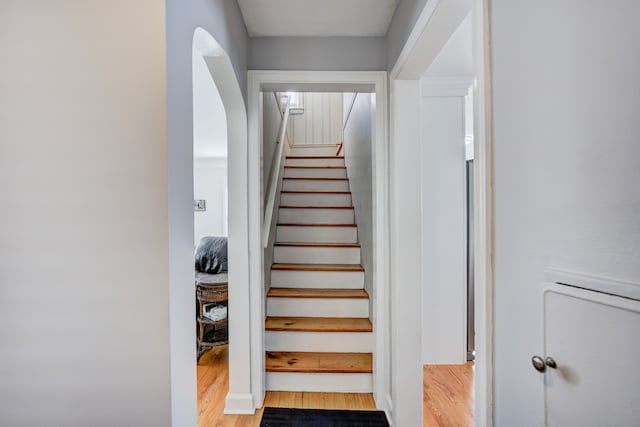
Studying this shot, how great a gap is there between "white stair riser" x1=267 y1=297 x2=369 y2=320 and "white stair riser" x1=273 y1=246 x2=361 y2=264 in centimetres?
55

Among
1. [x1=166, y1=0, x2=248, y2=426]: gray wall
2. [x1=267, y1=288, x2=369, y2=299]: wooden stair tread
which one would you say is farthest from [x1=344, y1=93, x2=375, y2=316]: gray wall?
[x1=166, y1=0, x2=248, y2=426]: gray wall

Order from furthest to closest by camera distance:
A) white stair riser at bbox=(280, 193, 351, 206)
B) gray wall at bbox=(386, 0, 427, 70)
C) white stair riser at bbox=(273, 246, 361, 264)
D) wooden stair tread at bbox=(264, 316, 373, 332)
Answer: white stair riser at bbox=(280, 193, 351, 206) < white stair riser at bbox=(273, 246, 361, 264) < wooden stair tread at bbox=(264, 316, 373, 332) < gray wall at bbox=(386, 0, 427, 70)

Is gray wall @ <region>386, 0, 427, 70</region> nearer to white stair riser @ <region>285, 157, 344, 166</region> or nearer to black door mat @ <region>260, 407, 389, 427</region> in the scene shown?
black door mat @ <region>260, 407, 389, 427</region>

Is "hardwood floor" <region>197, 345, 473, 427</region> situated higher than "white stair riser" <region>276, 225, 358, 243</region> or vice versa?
"white stair riser" <region>276, 225, 358, 243</region>

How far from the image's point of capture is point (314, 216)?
12.3ft

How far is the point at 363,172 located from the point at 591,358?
2484mm

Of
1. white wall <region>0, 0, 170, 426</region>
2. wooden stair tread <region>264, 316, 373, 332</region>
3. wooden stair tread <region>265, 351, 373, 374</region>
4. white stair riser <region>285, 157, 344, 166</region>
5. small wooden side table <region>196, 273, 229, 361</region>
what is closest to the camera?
white wall <region>0, 0, 170, 426</region>

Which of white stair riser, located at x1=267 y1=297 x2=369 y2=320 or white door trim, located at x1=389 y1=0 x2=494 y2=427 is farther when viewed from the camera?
white stair riser, located at x1=267 y1=297 x2=369 y2=320

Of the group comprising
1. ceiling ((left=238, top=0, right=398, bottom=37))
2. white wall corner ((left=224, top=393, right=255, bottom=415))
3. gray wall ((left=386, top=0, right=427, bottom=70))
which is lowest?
white wall corner ((left=224, top=393, right=255, bottom=415))

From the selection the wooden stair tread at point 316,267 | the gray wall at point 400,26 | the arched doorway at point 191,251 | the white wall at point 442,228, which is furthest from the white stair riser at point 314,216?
the gray wall at point 400,26

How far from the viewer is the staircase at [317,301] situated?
236cm

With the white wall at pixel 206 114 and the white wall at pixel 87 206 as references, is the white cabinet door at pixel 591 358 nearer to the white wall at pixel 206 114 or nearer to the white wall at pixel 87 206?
the white wall at pixel 87 206

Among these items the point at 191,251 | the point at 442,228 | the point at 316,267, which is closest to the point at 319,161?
the point at 316,267

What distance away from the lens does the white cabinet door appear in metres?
0.53
